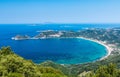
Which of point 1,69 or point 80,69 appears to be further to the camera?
point 80,69

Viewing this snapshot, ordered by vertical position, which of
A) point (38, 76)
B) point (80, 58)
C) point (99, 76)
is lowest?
point (80, 58)

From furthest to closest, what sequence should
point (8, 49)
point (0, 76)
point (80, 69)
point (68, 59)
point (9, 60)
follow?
point (68, 59) < point (80, 69) < point (8, 49) < point (9, 60) < point (0, 76)

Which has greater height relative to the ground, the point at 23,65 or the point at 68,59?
the point at 23,65

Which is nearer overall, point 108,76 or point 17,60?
point 17,60

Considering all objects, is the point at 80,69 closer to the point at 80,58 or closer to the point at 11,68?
the point at 80,58

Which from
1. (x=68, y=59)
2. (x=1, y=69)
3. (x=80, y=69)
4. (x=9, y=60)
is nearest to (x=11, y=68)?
(x=9, y=60)

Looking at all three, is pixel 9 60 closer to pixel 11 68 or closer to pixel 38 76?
pixel 11 68

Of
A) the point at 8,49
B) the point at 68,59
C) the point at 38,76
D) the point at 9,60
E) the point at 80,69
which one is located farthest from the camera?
the point at 68,59

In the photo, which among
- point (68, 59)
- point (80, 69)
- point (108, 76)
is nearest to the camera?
point (108, 76)

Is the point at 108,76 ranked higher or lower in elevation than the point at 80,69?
higher

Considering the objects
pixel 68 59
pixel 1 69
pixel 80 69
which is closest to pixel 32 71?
pixel 1 69
